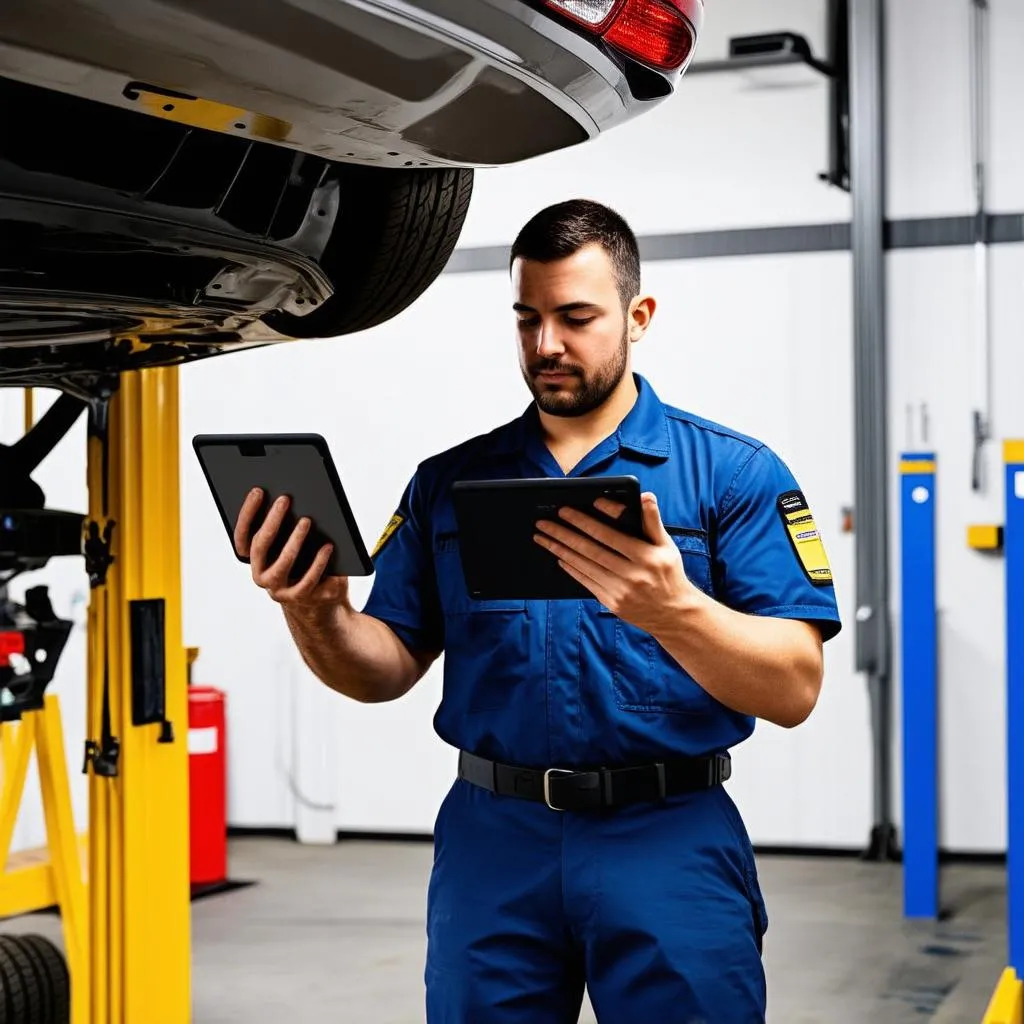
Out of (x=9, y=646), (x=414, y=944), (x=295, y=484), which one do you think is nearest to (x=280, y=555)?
(x=295, y=484)

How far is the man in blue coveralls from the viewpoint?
1.72 meters

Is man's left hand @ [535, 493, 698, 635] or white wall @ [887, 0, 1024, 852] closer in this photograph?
man's left hand @ [535, 493, 698, 635]

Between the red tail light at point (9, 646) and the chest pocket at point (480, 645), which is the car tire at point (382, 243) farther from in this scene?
the red tail light at point (9, 646)

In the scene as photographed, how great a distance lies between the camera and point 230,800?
6.44 m

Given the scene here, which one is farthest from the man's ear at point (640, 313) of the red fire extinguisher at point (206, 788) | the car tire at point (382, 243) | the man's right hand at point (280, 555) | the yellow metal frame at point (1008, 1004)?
the red fire extinguisher at point (206, 788)

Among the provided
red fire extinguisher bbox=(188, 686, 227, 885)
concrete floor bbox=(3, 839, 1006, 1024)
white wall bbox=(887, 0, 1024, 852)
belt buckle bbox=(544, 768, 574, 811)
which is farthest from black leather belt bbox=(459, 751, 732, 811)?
white wall bbox=(887, 0, 1024, 852)

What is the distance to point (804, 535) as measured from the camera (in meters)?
1.83

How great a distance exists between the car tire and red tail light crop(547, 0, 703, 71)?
0.62 metres

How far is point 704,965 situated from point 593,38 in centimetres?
112

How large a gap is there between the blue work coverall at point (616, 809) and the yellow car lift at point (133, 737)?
3.83 ft

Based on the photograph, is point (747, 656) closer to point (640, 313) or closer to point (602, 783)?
point (602, 783)

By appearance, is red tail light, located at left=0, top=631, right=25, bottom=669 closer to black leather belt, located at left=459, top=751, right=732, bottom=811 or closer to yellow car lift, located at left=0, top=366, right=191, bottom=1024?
yellow car lift, located at left=0, top=366, right=191, bottom=1024

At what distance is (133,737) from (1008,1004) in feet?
6.65

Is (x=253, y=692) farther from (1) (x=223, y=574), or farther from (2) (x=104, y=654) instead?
(2) (x=104, y=654)
